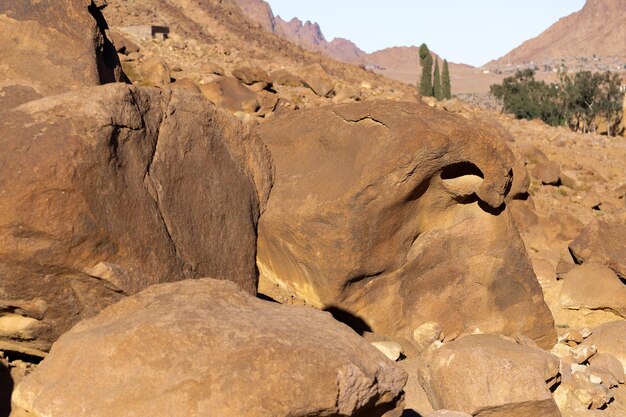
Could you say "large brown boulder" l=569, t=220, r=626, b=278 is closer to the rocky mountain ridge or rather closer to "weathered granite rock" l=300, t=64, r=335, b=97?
the rocky mountain ridge

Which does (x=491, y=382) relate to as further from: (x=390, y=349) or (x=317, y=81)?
(x=317, y=81)

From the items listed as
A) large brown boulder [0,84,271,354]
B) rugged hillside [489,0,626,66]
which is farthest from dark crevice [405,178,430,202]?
rugged hillside [489,0,626,66]

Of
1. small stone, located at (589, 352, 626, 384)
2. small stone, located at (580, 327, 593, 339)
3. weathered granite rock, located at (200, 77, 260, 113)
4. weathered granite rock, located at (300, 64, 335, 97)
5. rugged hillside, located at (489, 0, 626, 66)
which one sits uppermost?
rugged hillside, located at (489, 0, 626, 66)

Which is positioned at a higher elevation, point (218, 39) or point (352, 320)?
point (218, 39)

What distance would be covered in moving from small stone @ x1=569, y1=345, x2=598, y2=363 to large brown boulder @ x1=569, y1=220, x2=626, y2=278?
2524 mm

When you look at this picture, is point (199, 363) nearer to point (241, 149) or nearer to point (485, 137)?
point (241, 149)

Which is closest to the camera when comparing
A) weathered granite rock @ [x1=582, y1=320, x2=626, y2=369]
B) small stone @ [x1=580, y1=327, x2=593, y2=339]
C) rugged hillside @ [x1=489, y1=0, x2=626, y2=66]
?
weathered granite rock @ [x1=582, y1=320, x2=626, y2=369]

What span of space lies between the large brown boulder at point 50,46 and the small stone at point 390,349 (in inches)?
128

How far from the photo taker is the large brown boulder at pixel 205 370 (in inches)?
113

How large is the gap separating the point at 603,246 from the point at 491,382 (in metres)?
4.82

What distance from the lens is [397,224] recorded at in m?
6.46

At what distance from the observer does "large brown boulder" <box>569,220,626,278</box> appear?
922 centimetres

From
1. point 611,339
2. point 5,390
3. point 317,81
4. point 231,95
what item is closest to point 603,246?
point 611,339

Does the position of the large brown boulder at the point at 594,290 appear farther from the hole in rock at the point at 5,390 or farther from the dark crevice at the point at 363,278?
the hole in rock at the point at 5,390
